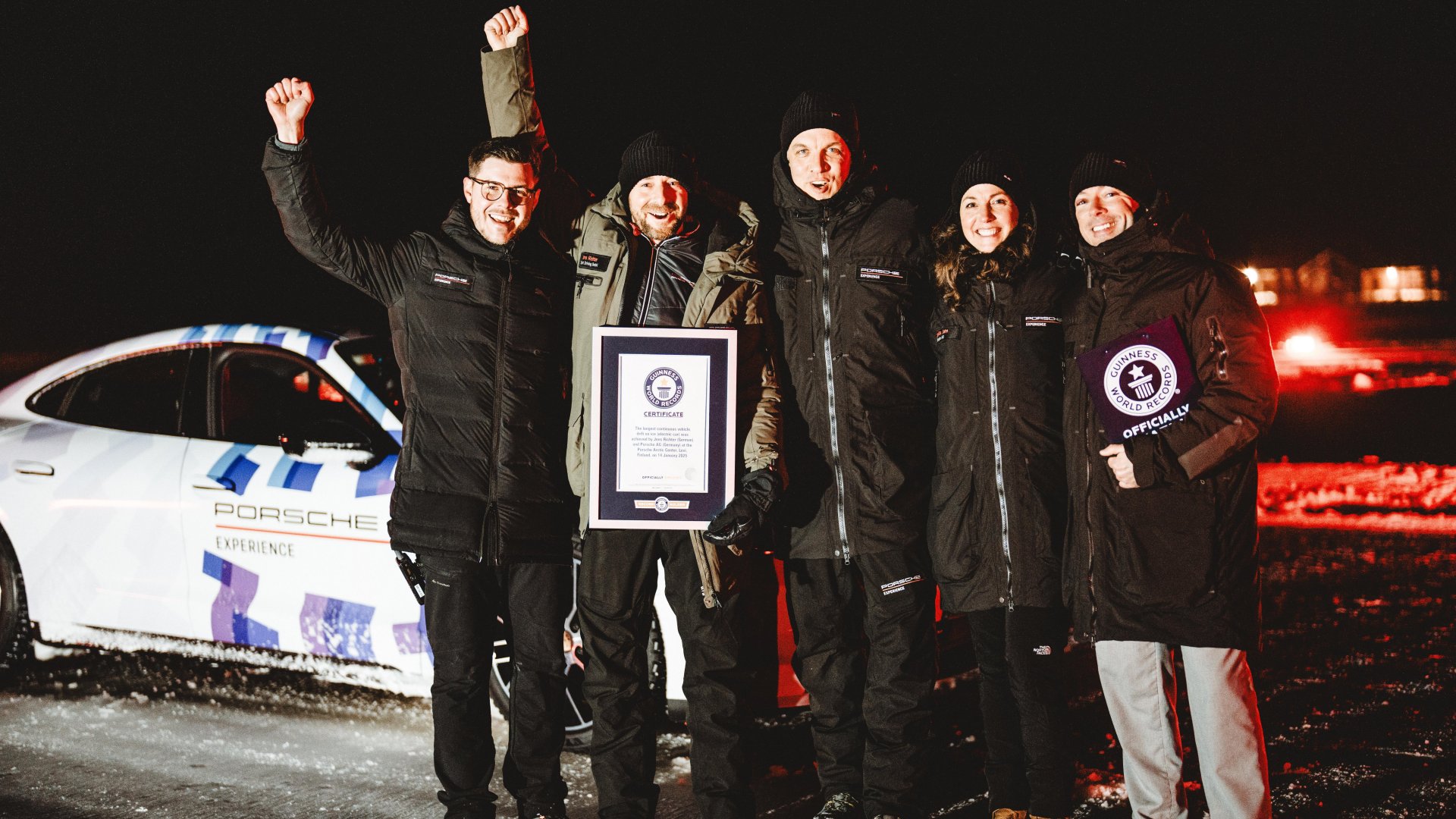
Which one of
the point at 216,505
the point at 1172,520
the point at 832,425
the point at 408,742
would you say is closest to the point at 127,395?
the point at 216,505

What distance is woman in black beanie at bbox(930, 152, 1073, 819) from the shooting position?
3389 millimetres

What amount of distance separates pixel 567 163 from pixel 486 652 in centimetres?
2205

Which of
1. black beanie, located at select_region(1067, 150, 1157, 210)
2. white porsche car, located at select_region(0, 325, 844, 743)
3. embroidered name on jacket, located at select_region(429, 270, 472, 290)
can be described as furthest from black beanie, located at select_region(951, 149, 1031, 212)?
white porsche car, located at select_region(0, 325, 844, 743)

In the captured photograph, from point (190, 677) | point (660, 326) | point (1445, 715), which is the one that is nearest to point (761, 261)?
point (660, 326)

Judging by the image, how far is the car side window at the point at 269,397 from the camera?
481cm

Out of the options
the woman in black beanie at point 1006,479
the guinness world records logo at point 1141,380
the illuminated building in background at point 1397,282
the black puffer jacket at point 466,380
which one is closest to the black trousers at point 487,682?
the black puffer jacket at point 466,380

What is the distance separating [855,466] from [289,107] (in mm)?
2185

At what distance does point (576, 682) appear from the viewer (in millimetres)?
4434

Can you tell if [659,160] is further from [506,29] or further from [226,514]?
[226,514]

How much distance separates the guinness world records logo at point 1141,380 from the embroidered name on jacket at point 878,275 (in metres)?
0.76

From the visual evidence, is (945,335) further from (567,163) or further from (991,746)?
(567,163)

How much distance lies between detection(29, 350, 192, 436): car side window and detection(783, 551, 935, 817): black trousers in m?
3.26

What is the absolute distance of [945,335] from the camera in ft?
11.6

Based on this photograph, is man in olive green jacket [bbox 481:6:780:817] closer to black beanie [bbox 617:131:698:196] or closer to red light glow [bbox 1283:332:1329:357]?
black beanie [bbox 617:131:698:196]
